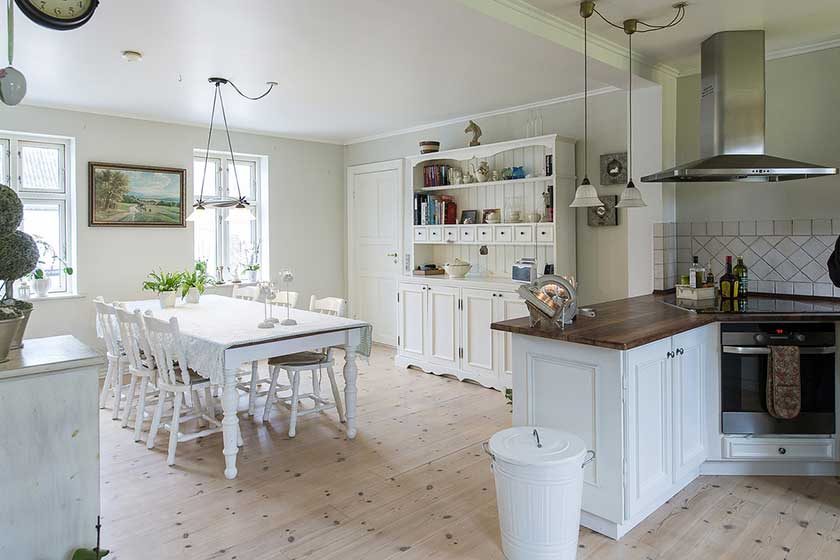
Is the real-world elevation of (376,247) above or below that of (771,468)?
above

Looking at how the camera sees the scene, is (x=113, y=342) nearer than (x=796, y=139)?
No

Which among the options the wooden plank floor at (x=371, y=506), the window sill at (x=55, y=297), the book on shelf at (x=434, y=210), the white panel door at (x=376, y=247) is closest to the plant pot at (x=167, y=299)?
the wooden plank floor at (x=371, y=506)

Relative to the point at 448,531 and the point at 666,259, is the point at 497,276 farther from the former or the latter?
the point at 448,531

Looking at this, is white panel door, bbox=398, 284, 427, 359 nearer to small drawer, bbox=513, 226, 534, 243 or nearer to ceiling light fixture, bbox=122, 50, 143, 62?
small drawer, bbox=513, 226, 534, 243

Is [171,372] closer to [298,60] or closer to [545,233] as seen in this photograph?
[298,60]

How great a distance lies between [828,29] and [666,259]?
1734 millimetres

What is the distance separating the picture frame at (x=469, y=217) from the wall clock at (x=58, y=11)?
13.6ft

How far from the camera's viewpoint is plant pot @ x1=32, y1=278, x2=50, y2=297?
5094 mm

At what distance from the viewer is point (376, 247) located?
6.99 metres

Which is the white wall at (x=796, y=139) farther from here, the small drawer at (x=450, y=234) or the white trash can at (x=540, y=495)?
the white trash can at (x=540, y=495)

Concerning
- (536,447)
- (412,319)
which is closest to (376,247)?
(412,319)

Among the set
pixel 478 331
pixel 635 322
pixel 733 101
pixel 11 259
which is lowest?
pixel 478 331

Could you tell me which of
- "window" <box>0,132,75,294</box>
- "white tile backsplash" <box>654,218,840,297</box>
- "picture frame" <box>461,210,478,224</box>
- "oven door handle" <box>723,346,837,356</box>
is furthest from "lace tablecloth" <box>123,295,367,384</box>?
"white tile backsplash" <box>654,218,840,297</box>

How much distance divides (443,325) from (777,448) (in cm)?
295
